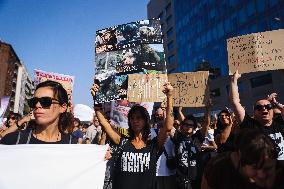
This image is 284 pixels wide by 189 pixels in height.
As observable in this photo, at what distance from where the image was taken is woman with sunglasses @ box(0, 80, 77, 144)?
8.79 ft

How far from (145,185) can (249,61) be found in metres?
2.36

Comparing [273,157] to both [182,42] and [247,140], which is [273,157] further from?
[182,42]

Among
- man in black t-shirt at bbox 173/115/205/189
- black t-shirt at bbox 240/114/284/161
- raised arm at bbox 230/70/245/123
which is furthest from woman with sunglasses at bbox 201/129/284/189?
man in black t-shirt at bbox 173/115/205/189

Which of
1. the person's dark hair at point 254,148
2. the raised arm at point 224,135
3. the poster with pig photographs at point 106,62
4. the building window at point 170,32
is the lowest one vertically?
the person's dark hair at point 254,148

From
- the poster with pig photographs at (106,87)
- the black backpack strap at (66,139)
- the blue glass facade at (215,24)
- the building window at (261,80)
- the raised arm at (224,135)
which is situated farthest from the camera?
the blue glass facade at (215,24)

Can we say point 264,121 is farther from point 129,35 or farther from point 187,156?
point 129,35

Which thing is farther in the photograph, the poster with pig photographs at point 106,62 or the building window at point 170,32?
the building window at point 170,32

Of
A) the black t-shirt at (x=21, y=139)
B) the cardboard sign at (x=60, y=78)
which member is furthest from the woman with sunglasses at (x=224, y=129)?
the black t-shirt at (x=21, y=139)

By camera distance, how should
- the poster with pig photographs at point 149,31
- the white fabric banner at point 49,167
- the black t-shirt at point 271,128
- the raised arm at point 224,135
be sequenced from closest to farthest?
the white fabric banner at point 49,167
the black t-shirt at point 271,128
the raised arm at point 224,135
the poster with pig photographs at point 149,31

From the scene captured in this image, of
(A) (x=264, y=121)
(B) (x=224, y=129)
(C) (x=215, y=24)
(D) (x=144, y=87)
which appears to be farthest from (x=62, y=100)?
(C) (x=215, y=24)

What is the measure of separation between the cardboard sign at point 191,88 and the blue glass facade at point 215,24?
97.0 feet

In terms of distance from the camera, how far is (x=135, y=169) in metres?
3.66

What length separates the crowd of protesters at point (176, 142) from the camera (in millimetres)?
2121

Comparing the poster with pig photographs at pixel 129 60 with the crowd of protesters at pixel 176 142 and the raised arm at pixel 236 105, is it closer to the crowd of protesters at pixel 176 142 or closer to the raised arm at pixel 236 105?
the crowd of protesters at pixel 176 142
